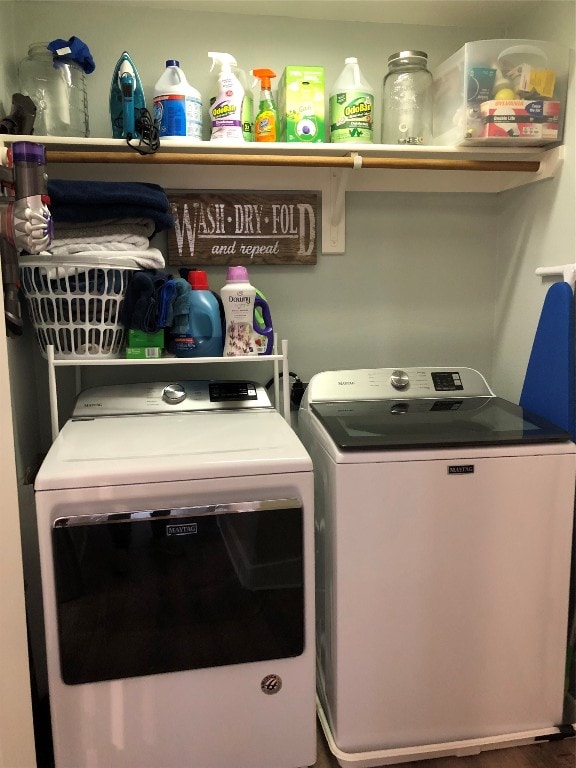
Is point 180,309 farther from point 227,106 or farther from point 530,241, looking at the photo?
point 530,241

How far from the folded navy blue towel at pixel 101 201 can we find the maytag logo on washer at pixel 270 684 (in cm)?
129

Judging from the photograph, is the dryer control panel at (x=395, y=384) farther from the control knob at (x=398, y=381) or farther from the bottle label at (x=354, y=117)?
the bottle label at (x=354, y=117)

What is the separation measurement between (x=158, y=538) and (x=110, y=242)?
0.84 metres

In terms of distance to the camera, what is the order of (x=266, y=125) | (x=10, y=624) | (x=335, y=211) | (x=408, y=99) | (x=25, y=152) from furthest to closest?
(x=335, y=211) → (x=408, y=99) → (x=266, y=125) → (x=25, y=152) → (x=10, y=624)

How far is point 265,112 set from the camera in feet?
6.14

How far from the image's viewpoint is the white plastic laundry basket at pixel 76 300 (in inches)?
64.6

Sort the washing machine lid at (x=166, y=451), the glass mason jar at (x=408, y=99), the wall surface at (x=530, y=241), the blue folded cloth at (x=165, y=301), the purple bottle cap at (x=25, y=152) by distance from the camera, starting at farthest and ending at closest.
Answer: the glass mason jar at (x=408, y=99) < the wall surface at (x=530, y=241) < the blue folded cloth at (x=165, y=301) < the purple bottle cap at (x=25, y=152) < the washing machine lid at (x=166, y=451)

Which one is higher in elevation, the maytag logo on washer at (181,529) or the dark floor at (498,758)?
the maytag logo on washer at (181,529)

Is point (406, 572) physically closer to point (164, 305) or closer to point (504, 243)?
point (164, 305)

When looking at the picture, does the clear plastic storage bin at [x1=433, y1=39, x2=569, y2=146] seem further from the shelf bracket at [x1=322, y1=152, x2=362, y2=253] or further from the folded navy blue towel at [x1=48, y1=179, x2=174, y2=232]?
the folded navy blue towel at [x1=48, y1=179, x2=174, y2=232]

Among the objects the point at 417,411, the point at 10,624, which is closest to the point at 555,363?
the point at 417,411

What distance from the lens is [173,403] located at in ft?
6.12

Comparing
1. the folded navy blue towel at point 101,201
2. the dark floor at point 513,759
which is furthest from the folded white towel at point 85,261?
the dark floor at point 513,759

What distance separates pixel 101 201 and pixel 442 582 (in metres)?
1.39
